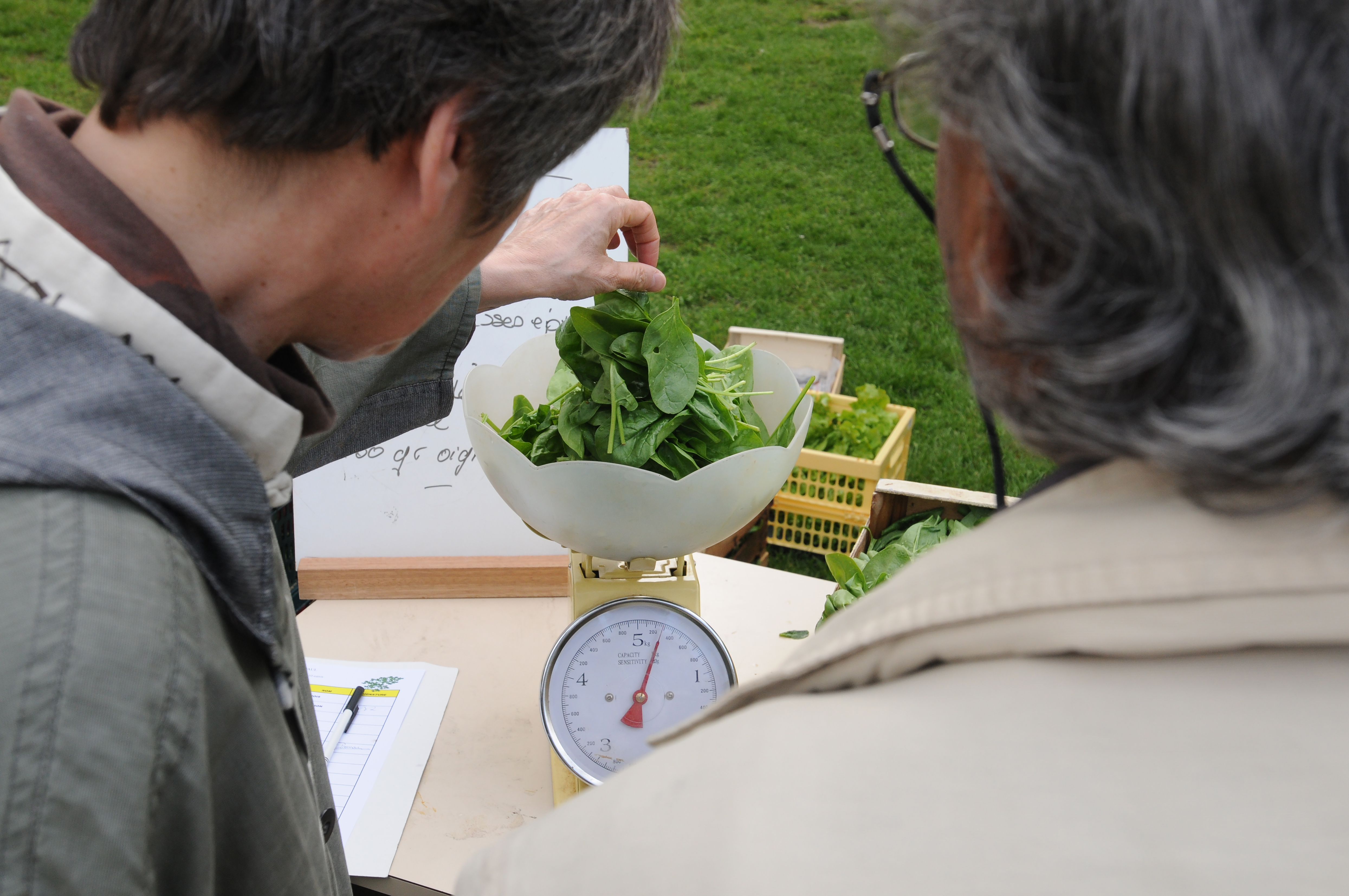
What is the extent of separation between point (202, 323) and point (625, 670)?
622 millimetres

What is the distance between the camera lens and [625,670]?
108 centimetres

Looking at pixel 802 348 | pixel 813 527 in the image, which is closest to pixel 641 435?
pixel 813 527

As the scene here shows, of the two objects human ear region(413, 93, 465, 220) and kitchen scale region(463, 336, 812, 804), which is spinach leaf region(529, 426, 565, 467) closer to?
kitchen scale region(463, 336, 812, 804)

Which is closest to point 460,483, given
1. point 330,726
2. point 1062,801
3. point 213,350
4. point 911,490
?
point 330,726

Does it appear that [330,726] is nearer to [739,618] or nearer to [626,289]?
[739,618]

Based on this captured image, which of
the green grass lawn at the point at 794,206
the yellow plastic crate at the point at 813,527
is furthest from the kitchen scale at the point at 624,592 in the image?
the green grass lawn at the point at 794,206

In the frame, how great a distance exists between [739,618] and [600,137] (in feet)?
2.75

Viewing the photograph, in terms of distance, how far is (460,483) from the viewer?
1615mm

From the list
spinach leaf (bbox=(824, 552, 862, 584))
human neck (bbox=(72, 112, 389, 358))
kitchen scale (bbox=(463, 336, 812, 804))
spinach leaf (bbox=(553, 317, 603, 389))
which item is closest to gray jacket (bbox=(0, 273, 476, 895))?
human neck (bbox=(72, 112, 389, 358))

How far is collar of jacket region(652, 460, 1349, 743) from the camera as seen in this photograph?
16.1 inches

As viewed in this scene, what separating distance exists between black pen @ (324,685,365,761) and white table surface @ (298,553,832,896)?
0.10m

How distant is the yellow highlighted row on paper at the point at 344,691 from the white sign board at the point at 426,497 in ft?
0.94

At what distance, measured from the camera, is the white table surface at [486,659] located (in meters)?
1.17

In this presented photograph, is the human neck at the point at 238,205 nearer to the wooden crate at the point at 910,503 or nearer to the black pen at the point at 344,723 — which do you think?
the black pen at the point at 344,723
